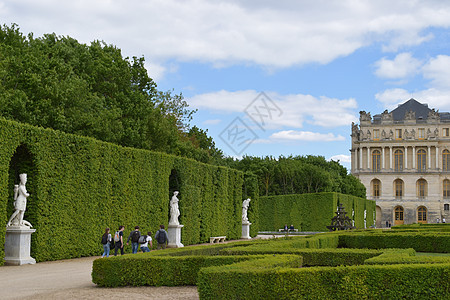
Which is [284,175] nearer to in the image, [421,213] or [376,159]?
[376,159]

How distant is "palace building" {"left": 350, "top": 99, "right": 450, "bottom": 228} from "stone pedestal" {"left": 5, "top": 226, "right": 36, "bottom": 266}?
96.6m

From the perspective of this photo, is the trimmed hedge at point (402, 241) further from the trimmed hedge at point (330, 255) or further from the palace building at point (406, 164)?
the palace building at point (406, 164)

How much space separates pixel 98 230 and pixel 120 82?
714 inches

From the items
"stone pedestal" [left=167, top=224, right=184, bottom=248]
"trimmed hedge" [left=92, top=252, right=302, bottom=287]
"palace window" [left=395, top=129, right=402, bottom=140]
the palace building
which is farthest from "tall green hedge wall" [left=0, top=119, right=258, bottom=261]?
"palace window" [left=395, top=129, right=402, bottom=140]

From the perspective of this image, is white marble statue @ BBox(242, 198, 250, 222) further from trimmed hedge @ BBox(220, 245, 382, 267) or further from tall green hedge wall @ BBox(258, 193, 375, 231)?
trimmed hedge @ BBox(220, 245, 382, 267)

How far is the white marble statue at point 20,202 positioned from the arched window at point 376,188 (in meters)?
99.0

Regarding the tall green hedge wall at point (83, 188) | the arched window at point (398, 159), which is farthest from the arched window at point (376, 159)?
the tall green hedge wall at point (83, 188)

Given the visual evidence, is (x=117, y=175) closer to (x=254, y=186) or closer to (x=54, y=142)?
(x=54, y=142)

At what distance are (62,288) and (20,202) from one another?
657cm

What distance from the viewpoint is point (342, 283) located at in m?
9.16

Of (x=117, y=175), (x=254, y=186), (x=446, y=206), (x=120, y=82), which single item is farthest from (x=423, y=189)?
(x=117, y=175)

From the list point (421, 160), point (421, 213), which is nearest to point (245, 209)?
point (421, 160)

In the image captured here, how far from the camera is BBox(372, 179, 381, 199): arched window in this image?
110 m

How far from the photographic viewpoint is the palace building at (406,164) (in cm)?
10725
